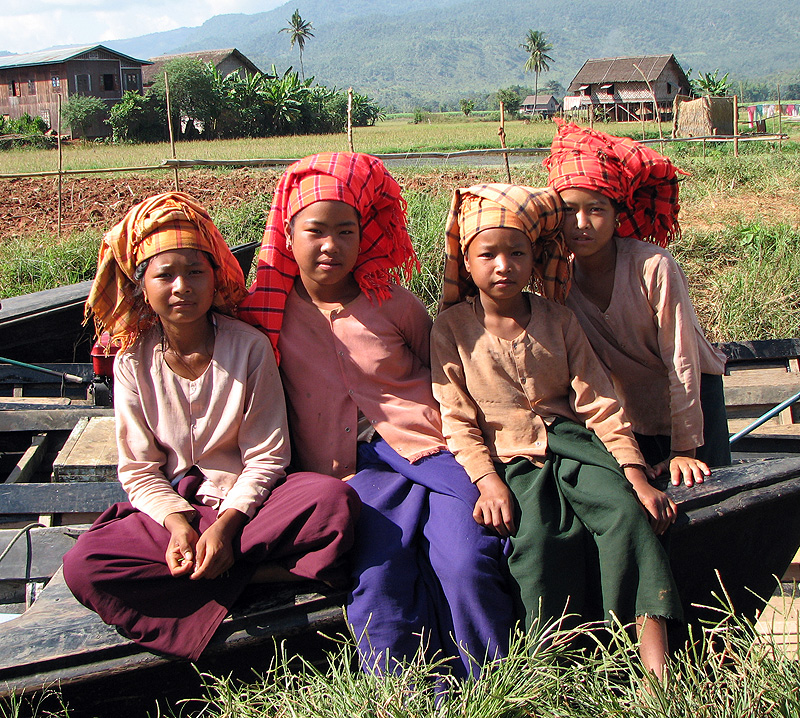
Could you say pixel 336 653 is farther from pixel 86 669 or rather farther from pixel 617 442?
pixel 617 442

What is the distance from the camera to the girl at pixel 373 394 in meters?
1.90

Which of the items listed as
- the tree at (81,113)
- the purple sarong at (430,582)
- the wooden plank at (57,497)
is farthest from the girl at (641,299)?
the tree at (81,113)

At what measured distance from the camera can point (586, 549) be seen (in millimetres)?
1962

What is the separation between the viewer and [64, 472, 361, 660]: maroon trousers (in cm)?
181

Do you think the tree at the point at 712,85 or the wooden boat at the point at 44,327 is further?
the tree at the point at 712,85

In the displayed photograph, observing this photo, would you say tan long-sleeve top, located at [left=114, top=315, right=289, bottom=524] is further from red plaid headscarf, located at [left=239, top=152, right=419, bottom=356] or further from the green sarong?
the green sarong

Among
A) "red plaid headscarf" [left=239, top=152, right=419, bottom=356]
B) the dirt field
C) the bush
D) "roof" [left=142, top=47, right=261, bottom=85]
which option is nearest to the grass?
"red plaid headscarf" [left=239, top=152, right=419, bottom=356]

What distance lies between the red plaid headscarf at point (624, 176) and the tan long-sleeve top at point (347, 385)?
28.4 inches

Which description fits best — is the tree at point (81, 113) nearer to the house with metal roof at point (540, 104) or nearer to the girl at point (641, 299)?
the girl at point (641, 299)

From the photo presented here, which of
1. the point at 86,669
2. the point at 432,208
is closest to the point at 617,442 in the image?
the point at 86,669

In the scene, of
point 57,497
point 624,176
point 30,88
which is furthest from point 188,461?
point 30,88

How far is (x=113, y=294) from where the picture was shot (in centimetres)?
216

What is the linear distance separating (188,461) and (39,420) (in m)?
1.51

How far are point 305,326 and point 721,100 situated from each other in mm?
23559
